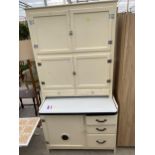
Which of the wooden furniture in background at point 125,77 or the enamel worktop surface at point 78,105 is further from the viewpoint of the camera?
the enamel worktop surface at point 78,105

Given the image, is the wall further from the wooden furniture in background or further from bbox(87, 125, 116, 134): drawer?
bbox(87, 125, 116, 134): drawer

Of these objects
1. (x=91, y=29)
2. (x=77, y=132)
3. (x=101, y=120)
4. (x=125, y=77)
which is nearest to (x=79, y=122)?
(x=77, y=132)

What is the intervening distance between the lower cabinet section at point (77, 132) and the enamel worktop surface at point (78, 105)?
9cm

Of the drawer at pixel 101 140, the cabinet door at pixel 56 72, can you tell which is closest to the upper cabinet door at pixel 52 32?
the cabinet door at pixel 56 72

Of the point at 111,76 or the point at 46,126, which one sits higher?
the point at 111,76

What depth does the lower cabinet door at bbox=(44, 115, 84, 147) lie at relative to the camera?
5.88ft

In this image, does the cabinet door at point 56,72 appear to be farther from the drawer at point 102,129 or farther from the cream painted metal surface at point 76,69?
the drawer at point 102,129

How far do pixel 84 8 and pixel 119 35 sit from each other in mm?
555

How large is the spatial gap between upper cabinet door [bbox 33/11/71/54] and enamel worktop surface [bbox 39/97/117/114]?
2.24ft

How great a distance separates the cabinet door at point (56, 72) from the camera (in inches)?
71.4
